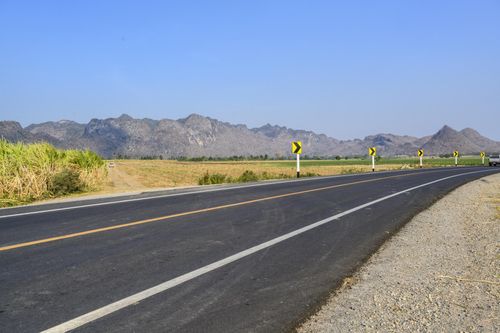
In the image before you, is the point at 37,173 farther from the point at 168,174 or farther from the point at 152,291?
the point at 168,174

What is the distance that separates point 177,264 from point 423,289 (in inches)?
114

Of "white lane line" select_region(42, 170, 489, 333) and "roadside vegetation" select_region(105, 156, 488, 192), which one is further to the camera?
"roadside vegetation" select_region(105, 156, 488, 192)

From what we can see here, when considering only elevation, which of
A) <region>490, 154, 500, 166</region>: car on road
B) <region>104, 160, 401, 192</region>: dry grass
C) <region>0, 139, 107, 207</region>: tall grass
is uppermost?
<region>0, 139, 107, 207</region>: tall grass

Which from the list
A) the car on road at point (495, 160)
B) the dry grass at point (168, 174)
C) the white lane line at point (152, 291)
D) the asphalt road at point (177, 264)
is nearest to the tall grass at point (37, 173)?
the dry grass at point (168, 174)

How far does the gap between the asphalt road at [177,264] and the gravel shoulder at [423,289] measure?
0.31 meters

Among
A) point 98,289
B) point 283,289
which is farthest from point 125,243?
point 283,289

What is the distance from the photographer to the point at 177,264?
5621mm

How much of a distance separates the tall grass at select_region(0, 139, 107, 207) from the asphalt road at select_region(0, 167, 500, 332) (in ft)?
15.8

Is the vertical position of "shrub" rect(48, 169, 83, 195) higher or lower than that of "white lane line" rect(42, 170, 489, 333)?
higher

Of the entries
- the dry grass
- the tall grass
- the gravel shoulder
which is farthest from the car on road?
the gravel shoulder

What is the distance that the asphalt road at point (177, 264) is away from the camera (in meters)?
3.97

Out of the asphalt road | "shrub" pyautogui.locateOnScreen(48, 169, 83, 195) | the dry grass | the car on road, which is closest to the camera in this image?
the asphalt road

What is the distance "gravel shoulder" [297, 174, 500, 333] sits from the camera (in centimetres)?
385

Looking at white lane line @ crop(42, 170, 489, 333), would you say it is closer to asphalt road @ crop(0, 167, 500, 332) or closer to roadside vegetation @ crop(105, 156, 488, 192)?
asphalt road @ crop(0, 167, 500, 332)
